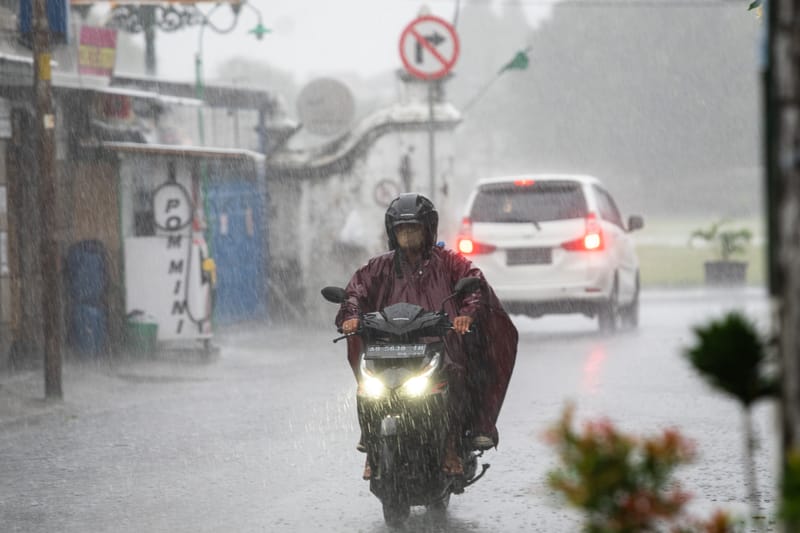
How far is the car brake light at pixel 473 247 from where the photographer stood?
55.5 feet

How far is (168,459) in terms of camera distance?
9.59 m

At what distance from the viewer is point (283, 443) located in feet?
33.0

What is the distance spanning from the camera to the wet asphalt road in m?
7.53

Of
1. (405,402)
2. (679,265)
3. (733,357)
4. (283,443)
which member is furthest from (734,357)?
(679,265)

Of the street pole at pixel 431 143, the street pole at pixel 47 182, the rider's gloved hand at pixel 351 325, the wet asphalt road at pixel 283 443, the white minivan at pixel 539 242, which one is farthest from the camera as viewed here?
the street pole at pixel 431 143

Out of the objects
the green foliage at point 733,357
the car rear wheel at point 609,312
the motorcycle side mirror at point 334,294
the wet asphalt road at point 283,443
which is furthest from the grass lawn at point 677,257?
the green foliage at point 733,357

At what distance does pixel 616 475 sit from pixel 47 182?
10295 millimetres

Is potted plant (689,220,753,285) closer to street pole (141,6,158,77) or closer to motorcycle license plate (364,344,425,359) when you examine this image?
street pole (141,6,158,77)

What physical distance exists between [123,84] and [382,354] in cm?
1541

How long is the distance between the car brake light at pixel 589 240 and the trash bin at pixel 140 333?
15.8 feet

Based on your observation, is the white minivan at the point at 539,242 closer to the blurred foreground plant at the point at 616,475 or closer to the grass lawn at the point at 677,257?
the grass lawn at the point at 677,257

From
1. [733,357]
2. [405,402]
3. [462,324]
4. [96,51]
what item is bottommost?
[405,402]

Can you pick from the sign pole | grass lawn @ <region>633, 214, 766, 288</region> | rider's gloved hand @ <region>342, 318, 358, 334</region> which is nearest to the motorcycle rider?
rider's gloved hand @ <region>342, 318, 358, 334</region>

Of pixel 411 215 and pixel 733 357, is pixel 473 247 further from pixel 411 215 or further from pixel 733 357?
pixel 733 357
